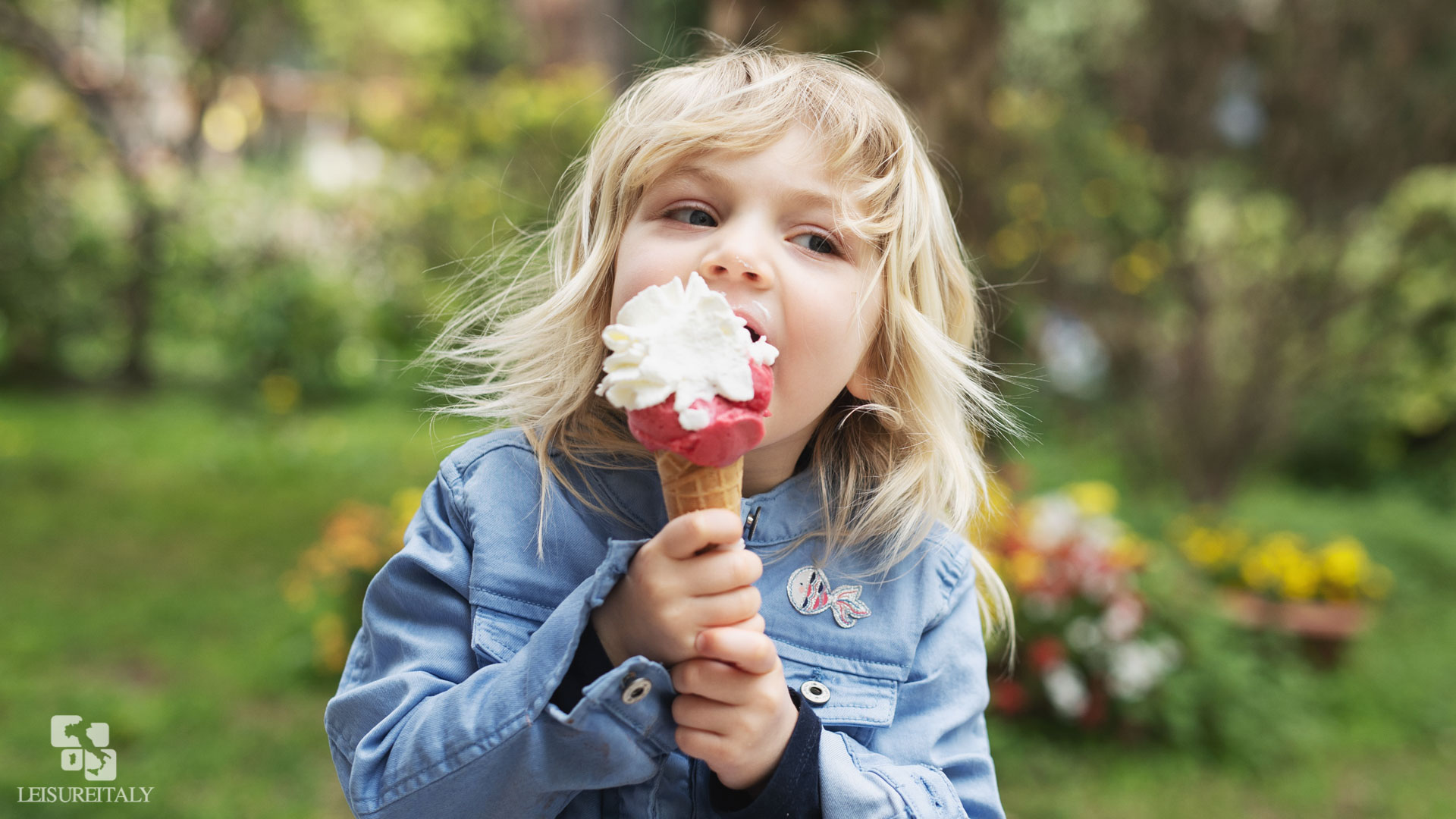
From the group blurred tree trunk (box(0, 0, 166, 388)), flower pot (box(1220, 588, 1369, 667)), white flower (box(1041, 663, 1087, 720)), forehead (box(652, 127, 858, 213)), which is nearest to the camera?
forehead (box(652, 127, 858, 213))

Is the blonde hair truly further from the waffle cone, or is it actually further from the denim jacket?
the waffle cone

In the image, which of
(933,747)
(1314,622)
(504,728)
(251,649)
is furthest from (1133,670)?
(251,649)

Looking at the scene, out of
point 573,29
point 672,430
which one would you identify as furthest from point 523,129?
point 672,430

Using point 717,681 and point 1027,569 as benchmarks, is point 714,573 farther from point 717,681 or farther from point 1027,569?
point 1027,569

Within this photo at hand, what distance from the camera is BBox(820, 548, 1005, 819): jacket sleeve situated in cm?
138

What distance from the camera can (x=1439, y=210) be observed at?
7.37m

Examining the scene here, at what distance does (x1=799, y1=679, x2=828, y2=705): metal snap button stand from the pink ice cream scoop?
1.35ft

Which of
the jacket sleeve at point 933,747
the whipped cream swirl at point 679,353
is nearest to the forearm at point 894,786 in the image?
the jacket sleeve at point 933,747

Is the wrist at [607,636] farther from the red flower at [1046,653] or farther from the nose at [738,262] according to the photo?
the red flower at [1046,653]

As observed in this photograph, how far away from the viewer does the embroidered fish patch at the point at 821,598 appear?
155 centimetres

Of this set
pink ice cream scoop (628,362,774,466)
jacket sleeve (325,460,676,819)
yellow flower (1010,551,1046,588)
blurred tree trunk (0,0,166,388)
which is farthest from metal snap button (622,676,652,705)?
blurred tree trunk (0,0,166,388)

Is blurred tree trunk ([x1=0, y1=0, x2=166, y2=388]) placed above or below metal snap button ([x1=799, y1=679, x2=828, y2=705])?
below

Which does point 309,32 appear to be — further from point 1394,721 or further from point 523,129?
point 1394,721

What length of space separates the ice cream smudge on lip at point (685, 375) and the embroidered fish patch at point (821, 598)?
39 cm
